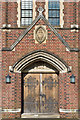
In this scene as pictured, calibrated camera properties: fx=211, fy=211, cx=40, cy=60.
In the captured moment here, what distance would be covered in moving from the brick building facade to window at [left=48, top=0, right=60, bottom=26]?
159 mm

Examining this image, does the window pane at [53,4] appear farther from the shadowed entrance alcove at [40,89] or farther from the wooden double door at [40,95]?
the wooden double door at [40,95]

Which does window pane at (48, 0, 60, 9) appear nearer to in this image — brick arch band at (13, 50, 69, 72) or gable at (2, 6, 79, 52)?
gable at (2, 6, 79, 52)

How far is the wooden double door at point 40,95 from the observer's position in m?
11.0

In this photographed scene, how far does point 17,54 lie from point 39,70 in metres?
1.44

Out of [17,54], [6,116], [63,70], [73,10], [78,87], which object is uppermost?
[73,10]

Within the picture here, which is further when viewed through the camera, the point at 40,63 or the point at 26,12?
the point at 26,12

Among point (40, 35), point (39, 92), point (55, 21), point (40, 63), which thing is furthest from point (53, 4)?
point (39, 92)

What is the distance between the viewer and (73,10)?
11.1m

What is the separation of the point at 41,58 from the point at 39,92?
5.97 ft

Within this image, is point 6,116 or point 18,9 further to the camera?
point 18,9

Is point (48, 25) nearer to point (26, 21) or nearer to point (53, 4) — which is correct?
point (26, 21)

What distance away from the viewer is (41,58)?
10.6 metres

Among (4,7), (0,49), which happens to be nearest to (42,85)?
(0,49)

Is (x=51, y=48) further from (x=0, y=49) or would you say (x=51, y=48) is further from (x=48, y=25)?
(x=0, y=49)
